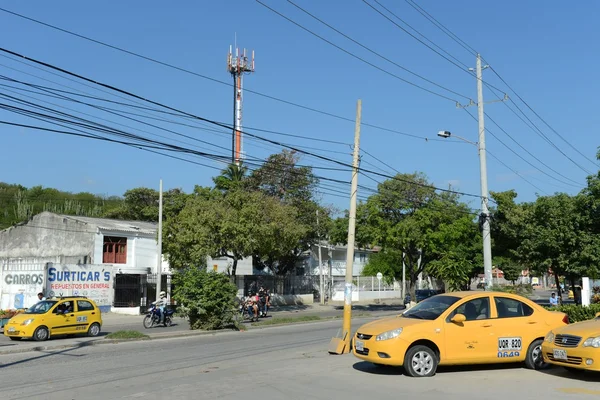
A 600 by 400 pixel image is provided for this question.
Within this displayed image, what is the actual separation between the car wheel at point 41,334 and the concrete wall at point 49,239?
2086 centimetres

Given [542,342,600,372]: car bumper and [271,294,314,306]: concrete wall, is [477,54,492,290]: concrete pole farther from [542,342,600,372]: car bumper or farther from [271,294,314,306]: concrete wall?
[271,294,314,306]: concrete wall

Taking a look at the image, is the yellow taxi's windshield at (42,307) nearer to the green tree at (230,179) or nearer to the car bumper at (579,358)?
the car bumper at (579,358)

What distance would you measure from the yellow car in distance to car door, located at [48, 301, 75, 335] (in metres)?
13.3

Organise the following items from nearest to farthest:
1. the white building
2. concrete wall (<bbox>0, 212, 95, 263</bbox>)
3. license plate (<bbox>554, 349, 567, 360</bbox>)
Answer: license plate (<bbox>554, 349, 567, 360</bbox>), the white building, concrete wall (<bbox>0, 212, 95, 263</bbox>)

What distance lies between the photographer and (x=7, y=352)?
16484mm

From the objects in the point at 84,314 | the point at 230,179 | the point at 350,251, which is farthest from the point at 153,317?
the point at 230,179

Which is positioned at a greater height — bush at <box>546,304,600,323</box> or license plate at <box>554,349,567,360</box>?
bush at <box>546,304,600,323</box>

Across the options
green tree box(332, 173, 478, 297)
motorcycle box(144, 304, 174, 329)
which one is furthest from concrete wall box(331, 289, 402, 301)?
motorcycle box(144, 304, 174, 329)

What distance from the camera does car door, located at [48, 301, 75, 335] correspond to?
813 inches

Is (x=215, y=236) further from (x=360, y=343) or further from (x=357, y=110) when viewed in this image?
(x=360, y=343)

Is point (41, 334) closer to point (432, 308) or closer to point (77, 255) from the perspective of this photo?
point (432, 308)

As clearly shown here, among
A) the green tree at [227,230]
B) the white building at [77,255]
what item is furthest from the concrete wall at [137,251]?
the green tree at [227,230]

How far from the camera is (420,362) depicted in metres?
10.6

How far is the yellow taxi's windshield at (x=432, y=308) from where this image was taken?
11.2 metres
